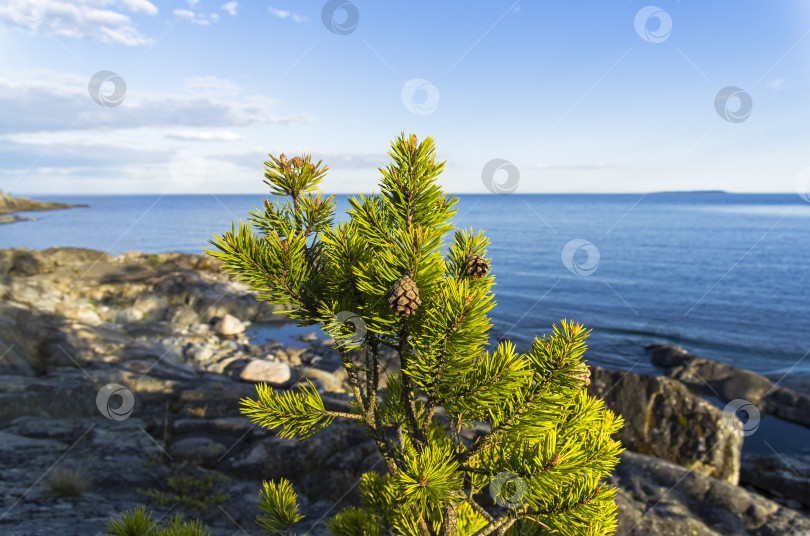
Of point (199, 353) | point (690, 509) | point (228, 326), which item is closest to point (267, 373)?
point (199, 353)

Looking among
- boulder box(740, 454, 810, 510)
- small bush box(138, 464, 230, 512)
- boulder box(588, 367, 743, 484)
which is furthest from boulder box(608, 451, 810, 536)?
boulder box(740, 454, 810, 510)

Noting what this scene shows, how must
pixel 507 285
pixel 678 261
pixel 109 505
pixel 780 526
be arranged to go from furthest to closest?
pixel 678 261
pixel 507 285
pixel 780 526
pixel 109 505

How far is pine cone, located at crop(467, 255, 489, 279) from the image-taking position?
2.06 metres

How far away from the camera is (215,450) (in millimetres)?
7164

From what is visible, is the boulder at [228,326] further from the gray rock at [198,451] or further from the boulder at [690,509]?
the boulder at [690,509]

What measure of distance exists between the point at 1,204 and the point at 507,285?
12574 cm

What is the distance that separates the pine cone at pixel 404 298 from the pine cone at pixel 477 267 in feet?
1.54

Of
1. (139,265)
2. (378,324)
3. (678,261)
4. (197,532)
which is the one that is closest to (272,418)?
(378,324)

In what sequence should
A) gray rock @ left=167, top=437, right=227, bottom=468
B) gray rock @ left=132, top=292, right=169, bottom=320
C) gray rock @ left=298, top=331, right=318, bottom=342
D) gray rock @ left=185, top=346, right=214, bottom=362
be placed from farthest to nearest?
gray rock @ left=298, top=331, right=318, bottom=342, gray rock @ left=132, top=292, right=169, bottom=320, gray rock @ left=185, top=346, right=214, bottom=362, gray rock @ left=167, top=437, right=227, bottom=468

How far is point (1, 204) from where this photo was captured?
102750mm

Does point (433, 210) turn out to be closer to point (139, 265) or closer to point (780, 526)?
point (780, 526)

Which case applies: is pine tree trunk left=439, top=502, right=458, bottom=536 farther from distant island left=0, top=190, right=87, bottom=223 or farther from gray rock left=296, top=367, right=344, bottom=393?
distant island left=0, top=190, right=87, bottom=223

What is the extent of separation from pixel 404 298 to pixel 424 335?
0.31 metres

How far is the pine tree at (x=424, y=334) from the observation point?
6.12 feet
